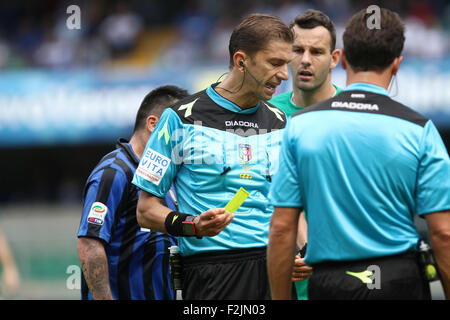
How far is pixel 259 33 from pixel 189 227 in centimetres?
120

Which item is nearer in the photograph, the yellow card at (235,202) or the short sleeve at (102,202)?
the yellow card at (235,202)

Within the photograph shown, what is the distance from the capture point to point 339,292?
3131 mm

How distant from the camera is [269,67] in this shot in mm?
4012

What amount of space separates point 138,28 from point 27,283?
29.0 feet

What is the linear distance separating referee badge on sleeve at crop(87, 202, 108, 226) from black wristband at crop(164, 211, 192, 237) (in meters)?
0.75

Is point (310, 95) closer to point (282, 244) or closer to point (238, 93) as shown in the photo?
point (238, 93)

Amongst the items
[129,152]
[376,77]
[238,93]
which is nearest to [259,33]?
[238,93]

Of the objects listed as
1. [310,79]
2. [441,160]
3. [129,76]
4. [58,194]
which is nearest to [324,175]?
[441,160]

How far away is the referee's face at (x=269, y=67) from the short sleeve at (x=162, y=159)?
1.70ft

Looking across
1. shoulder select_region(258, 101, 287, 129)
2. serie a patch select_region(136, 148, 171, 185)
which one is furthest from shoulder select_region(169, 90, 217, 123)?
shoulder select_region(258, 101, 287, 129)

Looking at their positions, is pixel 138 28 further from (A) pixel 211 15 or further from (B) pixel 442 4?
(B) pixel 442 4

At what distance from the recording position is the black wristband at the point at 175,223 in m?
3.76

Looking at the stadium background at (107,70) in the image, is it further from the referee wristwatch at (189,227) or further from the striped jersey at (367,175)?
the striped jersey at (367,175)


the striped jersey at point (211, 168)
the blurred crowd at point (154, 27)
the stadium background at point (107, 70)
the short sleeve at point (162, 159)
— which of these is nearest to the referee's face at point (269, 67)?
the striped jersey at point (211, 168)
